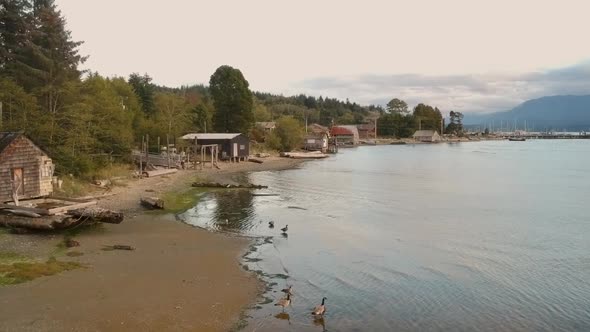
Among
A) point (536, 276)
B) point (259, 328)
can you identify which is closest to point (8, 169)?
point (259, 328)

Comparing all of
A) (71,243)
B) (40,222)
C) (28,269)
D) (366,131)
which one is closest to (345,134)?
(366,131)

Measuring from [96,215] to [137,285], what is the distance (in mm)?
8580

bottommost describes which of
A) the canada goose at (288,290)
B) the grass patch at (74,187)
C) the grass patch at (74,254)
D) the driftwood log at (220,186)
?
the canada goose at (288,290)

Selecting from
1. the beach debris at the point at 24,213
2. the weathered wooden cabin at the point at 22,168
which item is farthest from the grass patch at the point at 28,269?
the weathered wooden cabin at the point at 22,168

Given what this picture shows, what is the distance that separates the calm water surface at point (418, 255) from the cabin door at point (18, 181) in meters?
8.76

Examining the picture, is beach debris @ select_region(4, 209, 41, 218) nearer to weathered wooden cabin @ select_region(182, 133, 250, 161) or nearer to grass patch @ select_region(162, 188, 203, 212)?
grass patch @ select_region(162, 188, 203, 212)

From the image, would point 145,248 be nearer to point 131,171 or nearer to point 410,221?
point 410,221

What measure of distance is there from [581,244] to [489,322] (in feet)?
44.9

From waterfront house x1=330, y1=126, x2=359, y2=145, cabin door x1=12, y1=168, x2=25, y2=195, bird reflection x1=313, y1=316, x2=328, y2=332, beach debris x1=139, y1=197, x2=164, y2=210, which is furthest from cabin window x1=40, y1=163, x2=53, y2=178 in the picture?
waterfront house x1=330, y1=126, x2=359, y2=145

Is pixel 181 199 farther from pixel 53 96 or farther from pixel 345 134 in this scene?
pixel 345 134

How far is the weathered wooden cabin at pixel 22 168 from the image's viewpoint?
24938mm

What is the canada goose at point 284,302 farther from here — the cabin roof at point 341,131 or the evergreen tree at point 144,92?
the cabin roof at point 341,131

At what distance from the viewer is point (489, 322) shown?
14.3 m

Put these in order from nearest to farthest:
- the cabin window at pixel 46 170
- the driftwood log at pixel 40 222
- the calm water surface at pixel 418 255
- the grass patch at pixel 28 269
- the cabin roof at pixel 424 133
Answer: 1. the calm water surface at pixel 418 255
2. the grass patch at pixel 28 269
3. the driftwood log at pixel 40 222
4. the cabin window at pixel 46 170
5. the cabin roof at pixel 424 133
